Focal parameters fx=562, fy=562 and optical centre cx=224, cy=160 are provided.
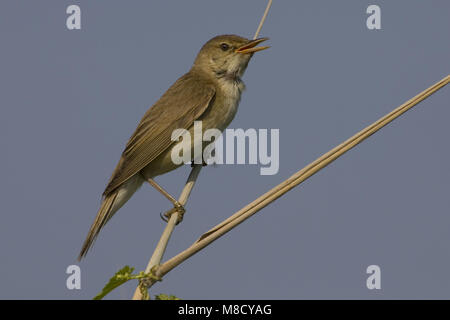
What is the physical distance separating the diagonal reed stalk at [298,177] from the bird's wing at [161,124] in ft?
6.70

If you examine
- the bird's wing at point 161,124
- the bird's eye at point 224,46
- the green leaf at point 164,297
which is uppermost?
the bird's eye at point 224,46

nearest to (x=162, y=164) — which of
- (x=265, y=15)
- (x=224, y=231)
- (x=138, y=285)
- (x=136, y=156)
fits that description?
(x=136, y=156)

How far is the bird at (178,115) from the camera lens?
454cm

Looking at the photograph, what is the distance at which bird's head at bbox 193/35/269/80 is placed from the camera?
495 centimetres

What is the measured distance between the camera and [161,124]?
4.79 m

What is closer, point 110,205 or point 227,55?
point 110,205

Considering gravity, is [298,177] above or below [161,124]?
below

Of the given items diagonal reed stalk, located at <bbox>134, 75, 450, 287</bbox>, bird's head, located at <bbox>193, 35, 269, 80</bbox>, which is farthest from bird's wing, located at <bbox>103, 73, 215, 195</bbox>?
diagonal reed stalk, located at <bbox>134, 75, 450, 287</bbox>

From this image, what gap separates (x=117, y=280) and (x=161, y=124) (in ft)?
9.51

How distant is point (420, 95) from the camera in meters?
2.71

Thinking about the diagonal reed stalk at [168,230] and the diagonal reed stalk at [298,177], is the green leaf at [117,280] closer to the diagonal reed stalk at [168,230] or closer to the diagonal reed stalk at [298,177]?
the diagonal reed stalk at [168,230]

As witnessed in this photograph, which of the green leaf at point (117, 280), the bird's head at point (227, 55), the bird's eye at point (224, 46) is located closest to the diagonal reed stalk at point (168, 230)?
the green leaf at point (117, 280)

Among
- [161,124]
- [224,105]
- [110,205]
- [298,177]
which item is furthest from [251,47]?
[298,177]

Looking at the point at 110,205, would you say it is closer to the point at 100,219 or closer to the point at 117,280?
the point at 100,219
